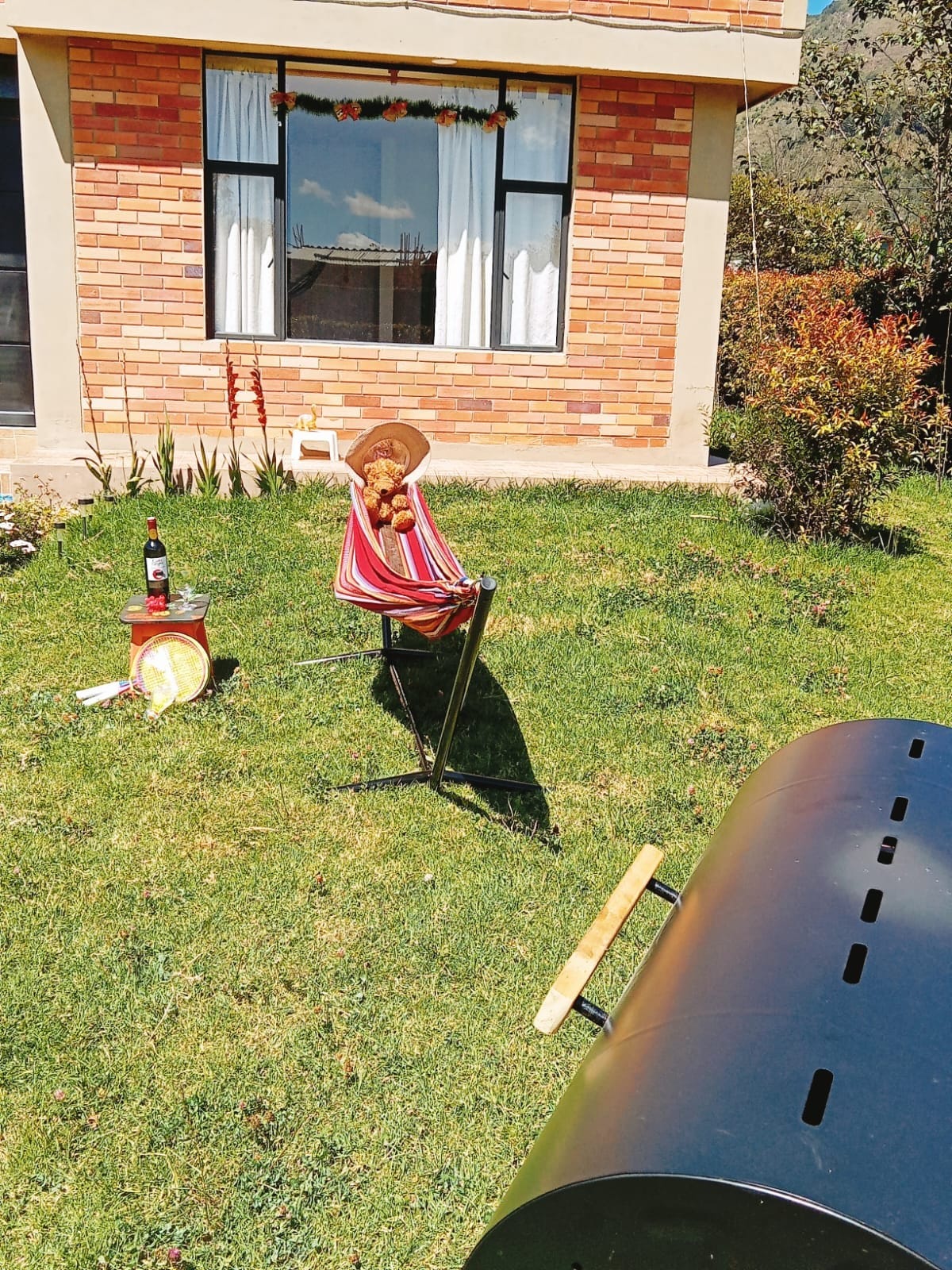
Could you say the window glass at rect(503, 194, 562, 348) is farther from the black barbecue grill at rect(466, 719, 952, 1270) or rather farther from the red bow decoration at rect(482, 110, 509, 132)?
the black barbecue grill at rect(466, 719, 952, 1270)

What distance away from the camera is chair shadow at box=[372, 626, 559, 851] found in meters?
4.68

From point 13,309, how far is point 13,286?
0.65 ft

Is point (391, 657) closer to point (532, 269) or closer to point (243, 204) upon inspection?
point (532, 269)

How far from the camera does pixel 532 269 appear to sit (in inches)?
386

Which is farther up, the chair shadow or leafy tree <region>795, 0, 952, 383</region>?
leafy tree <region>795, 0, 952, 383</region>

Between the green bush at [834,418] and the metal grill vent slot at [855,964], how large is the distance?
20.2ft

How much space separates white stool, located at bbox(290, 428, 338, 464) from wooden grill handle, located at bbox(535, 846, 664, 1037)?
7.17 m

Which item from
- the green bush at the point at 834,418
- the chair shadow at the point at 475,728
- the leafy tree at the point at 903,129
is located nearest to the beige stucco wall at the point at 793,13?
the green bush at the point at 834,418

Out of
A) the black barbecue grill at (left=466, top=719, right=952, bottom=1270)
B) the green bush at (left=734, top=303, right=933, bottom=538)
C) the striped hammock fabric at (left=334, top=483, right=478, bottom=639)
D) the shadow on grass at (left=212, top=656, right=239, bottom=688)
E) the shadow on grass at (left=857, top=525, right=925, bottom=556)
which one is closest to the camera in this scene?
the black barbecue grill at (left=466, top=719, right=952, bottom=1270)

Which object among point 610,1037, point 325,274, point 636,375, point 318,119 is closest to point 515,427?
point 636,375

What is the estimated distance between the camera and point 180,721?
17.3 feet

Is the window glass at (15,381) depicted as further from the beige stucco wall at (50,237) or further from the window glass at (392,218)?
the window glass at (392,218)

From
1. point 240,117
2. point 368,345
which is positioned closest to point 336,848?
point 368,345

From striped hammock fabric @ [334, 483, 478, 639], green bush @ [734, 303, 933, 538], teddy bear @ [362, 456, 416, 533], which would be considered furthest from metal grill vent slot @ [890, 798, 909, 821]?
green bush @ [734, 303, 933, 538]
